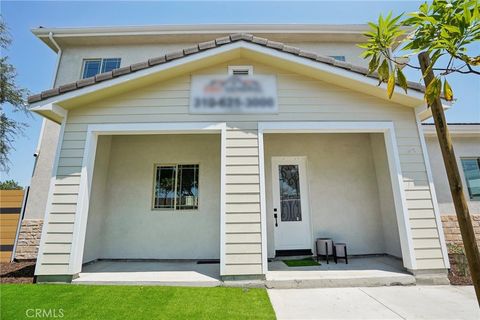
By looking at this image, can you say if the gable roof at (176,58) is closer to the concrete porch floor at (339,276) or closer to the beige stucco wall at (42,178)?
the beige stucco wall at (42,178)

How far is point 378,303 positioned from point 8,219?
29.5ft

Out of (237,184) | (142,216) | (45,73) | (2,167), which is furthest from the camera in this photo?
(2,167)

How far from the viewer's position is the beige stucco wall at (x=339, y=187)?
5699 millimetres

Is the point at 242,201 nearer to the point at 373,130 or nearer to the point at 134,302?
the point at 134,302

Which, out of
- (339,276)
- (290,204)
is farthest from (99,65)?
(339,276)

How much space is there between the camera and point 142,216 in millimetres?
5762

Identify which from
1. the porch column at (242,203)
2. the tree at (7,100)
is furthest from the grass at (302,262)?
the tree at (7,100)

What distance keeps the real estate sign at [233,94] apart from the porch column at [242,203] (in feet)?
1.41

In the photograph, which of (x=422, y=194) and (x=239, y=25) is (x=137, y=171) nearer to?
(x=239, y=25)

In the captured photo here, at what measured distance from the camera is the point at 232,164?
438 cm

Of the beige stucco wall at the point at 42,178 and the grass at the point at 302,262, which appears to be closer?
the grass at the point at 302,262

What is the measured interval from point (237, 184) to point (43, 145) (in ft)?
20.8

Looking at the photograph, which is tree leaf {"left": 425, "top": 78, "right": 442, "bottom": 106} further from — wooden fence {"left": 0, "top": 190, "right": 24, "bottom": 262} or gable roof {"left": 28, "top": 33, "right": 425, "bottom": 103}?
wooden fence {"left": 0, "top": 190, "right": 24, "bottom": 262}

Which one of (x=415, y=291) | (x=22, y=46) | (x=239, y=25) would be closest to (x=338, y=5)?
(x=239, y=25)
